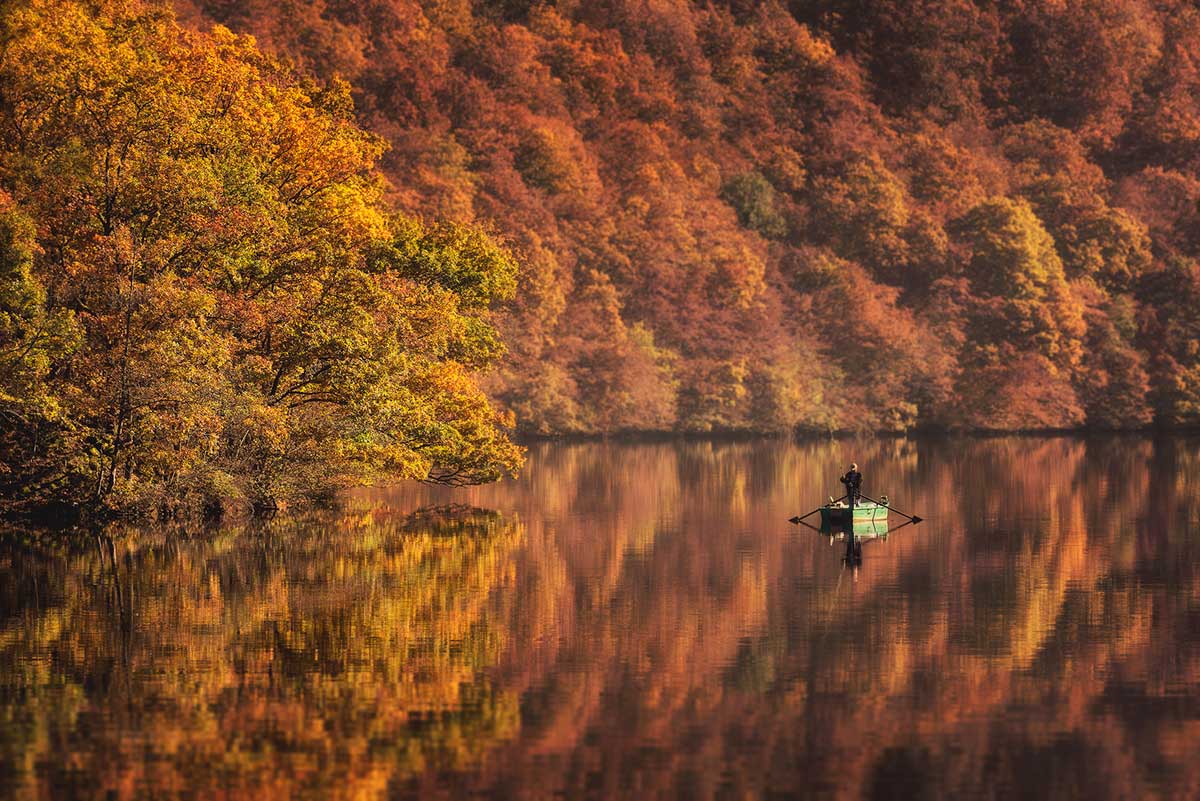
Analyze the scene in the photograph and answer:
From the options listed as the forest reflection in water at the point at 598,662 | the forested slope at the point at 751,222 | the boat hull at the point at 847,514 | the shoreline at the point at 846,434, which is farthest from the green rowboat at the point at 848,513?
the shoreline at the point at 846,434

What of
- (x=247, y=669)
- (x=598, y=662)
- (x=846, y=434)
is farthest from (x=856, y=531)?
(x=846, y=434)

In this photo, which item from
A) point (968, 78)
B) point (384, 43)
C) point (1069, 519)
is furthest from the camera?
point (968, 78)

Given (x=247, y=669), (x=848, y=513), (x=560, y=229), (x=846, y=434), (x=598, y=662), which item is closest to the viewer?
(x=247, y=669)

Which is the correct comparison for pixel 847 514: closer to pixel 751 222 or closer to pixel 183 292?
pixel 183 292

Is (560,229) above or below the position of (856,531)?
above

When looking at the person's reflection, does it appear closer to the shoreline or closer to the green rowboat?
the green rowboat

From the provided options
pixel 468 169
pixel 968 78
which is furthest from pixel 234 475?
pixel 968 78

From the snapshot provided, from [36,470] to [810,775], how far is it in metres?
26.4

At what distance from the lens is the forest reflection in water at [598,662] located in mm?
15109

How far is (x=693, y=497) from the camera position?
50.1 meters

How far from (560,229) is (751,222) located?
59.2 ft

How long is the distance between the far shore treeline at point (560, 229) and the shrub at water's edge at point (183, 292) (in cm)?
9

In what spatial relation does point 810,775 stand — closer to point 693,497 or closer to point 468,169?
point 693,497

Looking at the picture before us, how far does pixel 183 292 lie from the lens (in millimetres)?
36469
